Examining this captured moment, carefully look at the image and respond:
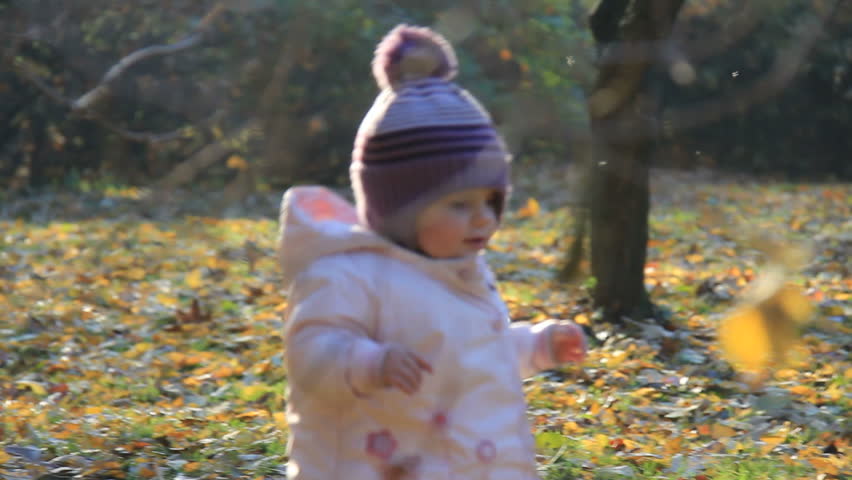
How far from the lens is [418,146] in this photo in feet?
8.09

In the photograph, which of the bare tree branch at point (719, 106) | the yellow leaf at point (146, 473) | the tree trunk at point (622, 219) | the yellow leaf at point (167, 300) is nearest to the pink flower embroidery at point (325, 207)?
the bare tree branch at point (719, 106)

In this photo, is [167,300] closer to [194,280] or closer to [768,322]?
[194,280]

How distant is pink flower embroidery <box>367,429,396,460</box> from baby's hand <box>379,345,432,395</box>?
205mm

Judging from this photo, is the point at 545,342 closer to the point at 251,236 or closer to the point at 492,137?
the point at 492,137

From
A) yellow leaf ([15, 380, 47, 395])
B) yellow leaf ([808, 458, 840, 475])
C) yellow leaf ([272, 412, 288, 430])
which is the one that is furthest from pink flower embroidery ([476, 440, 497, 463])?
yellow leaf ([15, 380, 47, 395])

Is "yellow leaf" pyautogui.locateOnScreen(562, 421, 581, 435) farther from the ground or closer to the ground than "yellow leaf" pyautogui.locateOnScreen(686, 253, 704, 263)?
closer to the ground

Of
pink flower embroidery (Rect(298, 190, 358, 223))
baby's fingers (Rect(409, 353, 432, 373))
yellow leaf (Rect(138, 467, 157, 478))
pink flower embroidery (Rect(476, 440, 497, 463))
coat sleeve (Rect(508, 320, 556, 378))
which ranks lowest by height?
yellow leaf (Rect(138, 467, 157, 478))

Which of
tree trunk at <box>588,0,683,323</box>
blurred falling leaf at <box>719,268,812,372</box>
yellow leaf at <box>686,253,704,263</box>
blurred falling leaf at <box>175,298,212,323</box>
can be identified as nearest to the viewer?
blurred falling leaf at <box>719,268,812,372</box>

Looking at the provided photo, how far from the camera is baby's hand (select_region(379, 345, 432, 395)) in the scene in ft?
7.29

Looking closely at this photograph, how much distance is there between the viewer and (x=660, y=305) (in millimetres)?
6219

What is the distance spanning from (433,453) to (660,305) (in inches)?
157

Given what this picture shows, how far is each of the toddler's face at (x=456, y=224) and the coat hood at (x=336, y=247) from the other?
3 cm

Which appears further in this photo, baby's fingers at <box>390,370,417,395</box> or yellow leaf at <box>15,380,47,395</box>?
yellow leaf at <box>15,380,47,395</box>

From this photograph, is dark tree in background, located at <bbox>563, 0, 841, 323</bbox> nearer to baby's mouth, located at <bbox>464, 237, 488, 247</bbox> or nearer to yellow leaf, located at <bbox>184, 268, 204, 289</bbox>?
baby's mouth, located at <bbox>464, 237, 488, 247</bbox>
